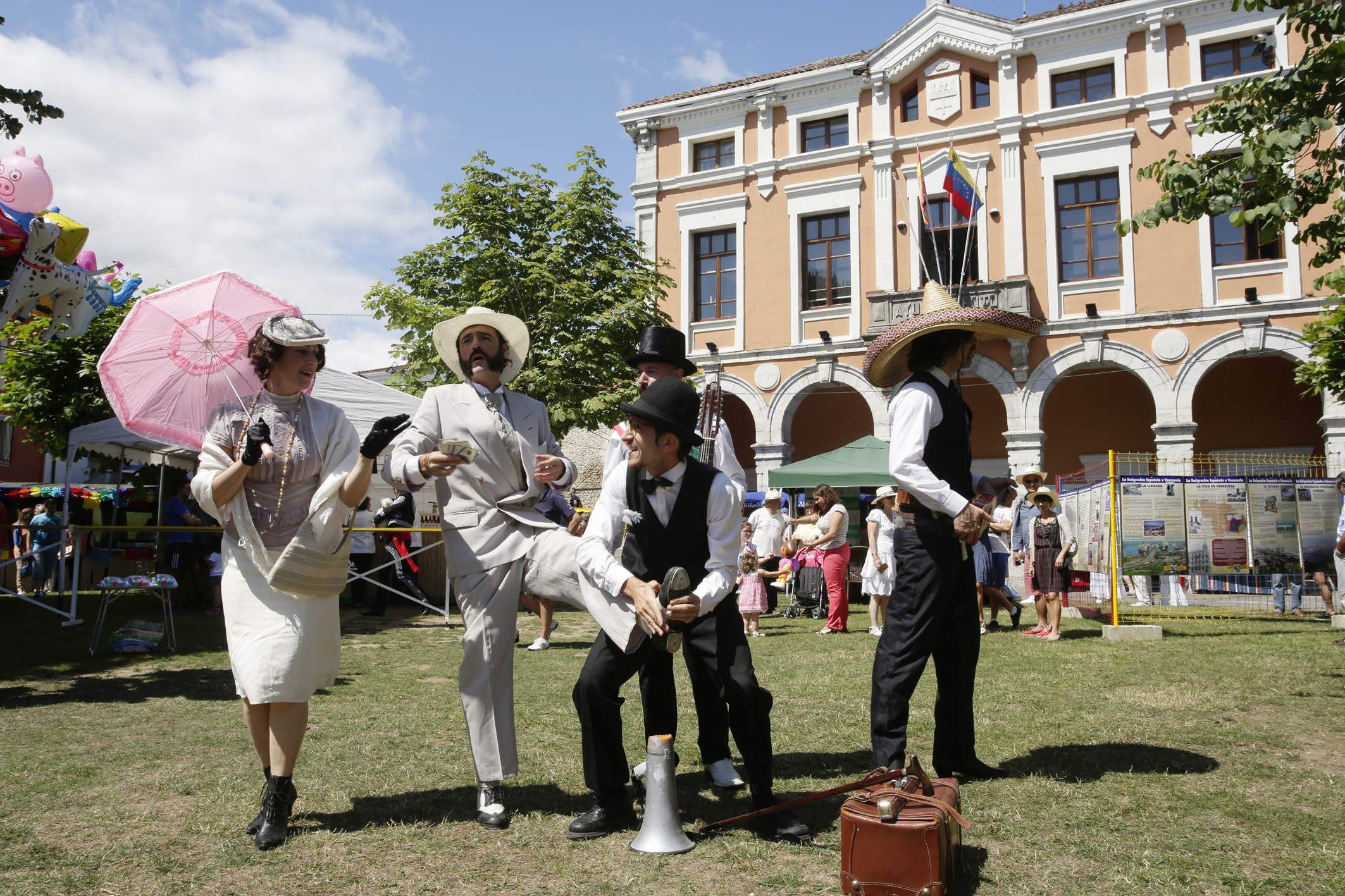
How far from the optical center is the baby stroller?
14617 mm

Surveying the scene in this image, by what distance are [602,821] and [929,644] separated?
5.36 ft

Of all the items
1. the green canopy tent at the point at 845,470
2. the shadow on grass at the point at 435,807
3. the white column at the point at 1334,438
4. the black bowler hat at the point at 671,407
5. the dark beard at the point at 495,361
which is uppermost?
the white column at the point at 1334,438

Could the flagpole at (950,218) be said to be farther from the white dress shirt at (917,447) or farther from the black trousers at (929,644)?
the black trousers at (929,644)

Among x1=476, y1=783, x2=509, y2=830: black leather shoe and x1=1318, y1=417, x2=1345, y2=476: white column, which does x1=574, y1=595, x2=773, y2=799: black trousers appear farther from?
x1=1318, y1=417, x2=1345, y2=476: white column

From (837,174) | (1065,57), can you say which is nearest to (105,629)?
(837,174)

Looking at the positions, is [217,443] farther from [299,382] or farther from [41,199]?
[41,199]

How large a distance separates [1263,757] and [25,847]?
538 cm

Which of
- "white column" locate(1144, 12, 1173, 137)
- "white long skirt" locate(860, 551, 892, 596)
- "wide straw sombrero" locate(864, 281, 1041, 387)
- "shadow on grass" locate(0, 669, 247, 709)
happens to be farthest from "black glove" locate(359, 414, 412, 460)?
"white column" locate(1144, 12, 1173, 137)

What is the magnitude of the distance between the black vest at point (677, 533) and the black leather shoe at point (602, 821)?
0.89 metres

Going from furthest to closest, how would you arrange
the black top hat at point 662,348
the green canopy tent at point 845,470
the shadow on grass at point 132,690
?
the green canopy tent at point 845,470
the shadow on grass at point 132,690
the black top hat at point 662,348

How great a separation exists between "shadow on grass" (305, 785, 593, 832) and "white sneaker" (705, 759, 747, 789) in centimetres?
56

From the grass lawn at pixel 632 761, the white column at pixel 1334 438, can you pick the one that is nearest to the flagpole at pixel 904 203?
the white column at pixel 1334 438

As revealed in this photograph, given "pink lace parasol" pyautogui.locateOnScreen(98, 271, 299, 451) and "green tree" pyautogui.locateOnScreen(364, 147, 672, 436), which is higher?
"green tree" pyautogui.locateOnScreen(364, 147, 672, 436)

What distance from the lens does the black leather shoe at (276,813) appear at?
3.67 m
